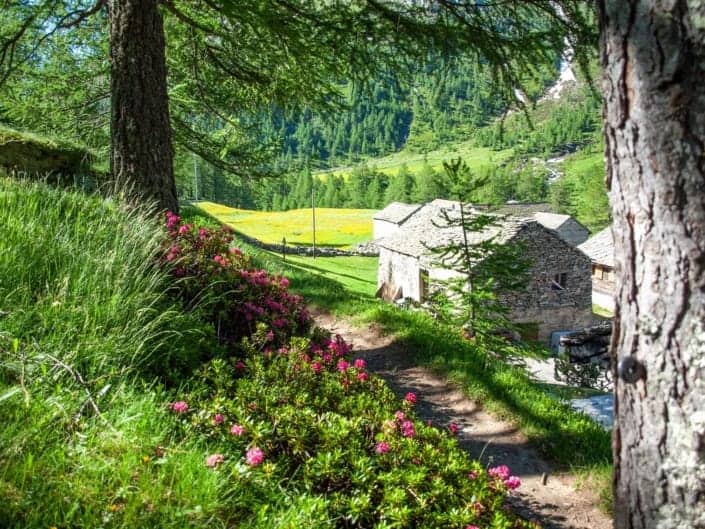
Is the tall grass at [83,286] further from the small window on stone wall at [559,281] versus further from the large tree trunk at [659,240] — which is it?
the small window on stone wall at [559,281]

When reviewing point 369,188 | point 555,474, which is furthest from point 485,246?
point 369,188

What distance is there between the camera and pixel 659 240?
197 cm

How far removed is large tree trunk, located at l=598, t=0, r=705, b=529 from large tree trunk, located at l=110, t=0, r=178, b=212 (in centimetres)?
488

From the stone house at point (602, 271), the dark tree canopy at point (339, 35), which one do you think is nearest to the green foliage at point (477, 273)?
the dark tree canopy at point (339, 35)

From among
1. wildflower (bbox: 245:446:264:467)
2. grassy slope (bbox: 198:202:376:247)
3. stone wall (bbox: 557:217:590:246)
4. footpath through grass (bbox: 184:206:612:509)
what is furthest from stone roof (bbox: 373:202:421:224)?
wildflower (bbox: 245:446:264:467)

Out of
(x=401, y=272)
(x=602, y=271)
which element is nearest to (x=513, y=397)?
(x=401, y=272)

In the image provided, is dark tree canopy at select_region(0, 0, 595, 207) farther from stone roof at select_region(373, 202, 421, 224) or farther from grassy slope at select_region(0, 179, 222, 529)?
stone roof at select_region(373, 202, 421, 224)

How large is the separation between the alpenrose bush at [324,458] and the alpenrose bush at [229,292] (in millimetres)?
807

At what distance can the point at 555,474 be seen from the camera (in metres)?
4.29

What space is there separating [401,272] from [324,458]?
2894cm

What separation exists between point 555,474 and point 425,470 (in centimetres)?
203

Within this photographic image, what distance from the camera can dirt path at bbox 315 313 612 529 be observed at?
376 centimetres

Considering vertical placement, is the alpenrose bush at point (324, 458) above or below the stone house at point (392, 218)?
below

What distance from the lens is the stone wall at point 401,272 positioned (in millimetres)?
29375
